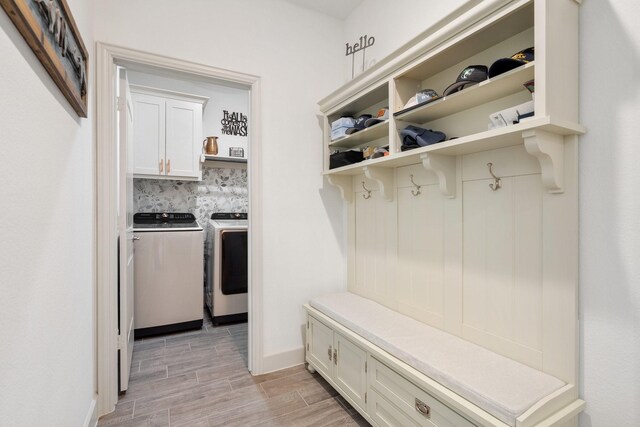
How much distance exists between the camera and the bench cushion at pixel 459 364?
1.05m

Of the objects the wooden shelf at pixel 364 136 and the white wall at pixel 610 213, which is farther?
the wooden shelf at pixel 364 136

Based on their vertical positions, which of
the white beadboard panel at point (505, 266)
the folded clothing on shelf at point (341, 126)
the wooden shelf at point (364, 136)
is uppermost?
the folded clothing on shelf at point (341, 126)

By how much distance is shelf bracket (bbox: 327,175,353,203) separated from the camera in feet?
7.78

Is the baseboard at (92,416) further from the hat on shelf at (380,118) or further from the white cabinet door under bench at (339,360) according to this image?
the hat on shelf at (380,118)

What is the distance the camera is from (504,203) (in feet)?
4.51

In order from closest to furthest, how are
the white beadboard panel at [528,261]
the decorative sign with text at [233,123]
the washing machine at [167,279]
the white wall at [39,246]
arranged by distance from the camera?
the white wall at [39,246] < the white beadboard panel at [528,261] < the washing machine at [167,279] < the decorative sign with text at [233,123]

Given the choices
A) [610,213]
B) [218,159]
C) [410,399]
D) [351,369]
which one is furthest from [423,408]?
[218,159]

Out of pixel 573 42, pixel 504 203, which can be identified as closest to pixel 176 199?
pixel 504 203

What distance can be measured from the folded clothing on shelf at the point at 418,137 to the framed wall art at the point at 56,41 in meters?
1.43

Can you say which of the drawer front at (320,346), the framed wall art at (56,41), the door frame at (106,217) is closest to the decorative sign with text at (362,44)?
the door frame at (106,217)

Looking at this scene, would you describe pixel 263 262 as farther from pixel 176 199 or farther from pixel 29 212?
pixel 176 199

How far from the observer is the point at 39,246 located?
36.7 inches

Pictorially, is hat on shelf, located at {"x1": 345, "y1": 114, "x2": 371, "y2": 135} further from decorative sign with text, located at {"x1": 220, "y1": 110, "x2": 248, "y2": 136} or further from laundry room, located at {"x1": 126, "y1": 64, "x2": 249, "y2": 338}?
decorative sign with text, located at {"x1": 220, "y1": 110, "x2": 248, "y2": 136}

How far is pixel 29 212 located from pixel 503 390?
1.61 m
